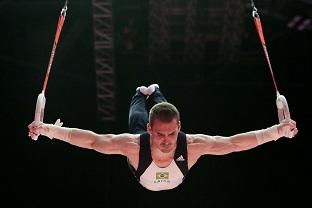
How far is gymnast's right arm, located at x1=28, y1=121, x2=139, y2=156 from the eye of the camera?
3.65 meters

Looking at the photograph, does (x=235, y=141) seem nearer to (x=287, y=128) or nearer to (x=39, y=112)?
(x=287, y=128)

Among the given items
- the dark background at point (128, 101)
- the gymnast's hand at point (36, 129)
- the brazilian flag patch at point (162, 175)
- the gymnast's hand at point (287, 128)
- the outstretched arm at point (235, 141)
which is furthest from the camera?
the dark background at point (128, 101)

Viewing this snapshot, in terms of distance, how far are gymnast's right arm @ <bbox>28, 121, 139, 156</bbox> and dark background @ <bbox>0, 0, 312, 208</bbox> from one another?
16.3 feet

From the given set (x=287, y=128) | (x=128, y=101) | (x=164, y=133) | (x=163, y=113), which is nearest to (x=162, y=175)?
(x=164, y=133)

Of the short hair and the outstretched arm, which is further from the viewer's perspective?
the outstretched arm

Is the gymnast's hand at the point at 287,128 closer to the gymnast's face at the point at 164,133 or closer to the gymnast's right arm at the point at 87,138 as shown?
the gymnast's face at the point at 164,133

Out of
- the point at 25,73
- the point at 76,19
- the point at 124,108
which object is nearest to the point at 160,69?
the point at 124,108

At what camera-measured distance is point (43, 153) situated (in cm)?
909

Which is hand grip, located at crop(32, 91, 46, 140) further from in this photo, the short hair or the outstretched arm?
the outstretched arm

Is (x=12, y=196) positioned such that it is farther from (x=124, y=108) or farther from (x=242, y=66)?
(x=242, y=66)

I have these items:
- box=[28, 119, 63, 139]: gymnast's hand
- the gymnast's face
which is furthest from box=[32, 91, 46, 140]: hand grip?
the gymnast's face

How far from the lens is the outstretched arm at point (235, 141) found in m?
3.83

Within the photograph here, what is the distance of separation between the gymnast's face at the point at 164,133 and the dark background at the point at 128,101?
5147 millimetres

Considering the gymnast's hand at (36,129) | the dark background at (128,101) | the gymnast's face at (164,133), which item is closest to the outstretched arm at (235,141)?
the gymnast's face at (164,133)
